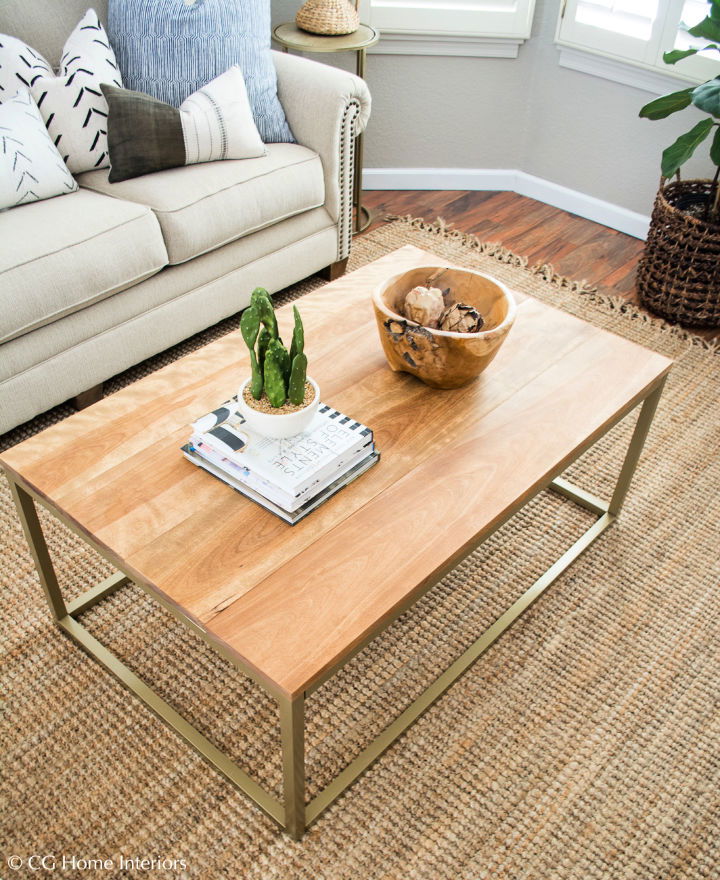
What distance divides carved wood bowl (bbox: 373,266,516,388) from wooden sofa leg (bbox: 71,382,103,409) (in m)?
0.96

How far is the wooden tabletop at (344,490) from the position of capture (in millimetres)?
1218

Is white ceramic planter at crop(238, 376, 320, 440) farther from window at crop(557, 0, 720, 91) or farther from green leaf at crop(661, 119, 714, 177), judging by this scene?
window at crop(557, 0, 720, 91)

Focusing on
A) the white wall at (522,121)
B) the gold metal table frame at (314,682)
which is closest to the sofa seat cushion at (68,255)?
the gold metal table frame at (314,682)

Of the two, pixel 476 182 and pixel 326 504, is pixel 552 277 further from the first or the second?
pixel 326 504

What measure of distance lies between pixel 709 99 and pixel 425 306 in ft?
3.98

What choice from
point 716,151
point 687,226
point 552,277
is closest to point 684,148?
point 716,151

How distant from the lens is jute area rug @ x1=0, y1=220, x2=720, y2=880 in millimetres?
1370

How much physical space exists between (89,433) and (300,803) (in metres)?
0.72

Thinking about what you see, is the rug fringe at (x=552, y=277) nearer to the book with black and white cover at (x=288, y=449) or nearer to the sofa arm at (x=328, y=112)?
the sofa arm at (x=328, y=112)

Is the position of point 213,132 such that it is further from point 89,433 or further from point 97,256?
point 89,433

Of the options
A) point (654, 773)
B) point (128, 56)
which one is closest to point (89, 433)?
point (654, 773)

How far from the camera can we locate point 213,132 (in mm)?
2367

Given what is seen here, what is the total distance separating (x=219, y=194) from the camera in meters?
2.30

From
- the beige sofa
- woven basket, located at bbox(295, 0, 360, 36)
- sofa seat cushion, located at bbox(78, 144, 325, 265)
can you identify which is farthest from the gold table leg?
woven basket, located at bbox(295, 0, 360, 36)
